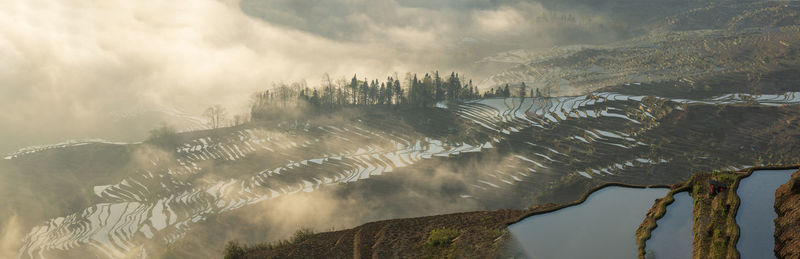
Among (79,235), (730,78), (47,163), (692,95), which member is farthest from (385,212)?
(730,78)

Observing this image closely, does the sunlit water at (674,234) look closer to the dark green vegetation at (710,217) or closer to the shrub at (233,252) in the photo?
the dark green vegetation at (710,217)

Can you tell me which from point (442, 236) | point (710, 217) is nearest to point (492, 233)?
point (442, 236)

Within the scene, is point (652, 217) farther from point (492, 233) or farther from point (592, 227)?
point (492, 233)

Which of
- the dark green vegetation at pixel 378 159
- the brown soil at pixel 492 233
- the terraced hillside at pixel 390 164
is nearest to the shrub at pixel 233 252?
the brown soil at pixel 492 233

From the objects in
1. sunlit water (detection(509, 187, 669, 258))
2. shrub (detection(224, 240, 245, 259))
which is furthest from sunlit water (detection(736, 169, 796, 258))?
shrub (detection(224, 240, 245, 259))

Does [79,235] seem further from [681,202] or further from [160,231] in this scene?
[681,202]

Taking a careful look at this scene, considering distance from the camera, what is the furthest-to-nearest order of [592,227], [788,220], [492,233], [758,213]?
[492,233] < [592,227] < [758,213] < [788,220]

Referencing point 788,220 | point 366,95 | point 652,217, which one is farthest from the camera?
point 366,95
